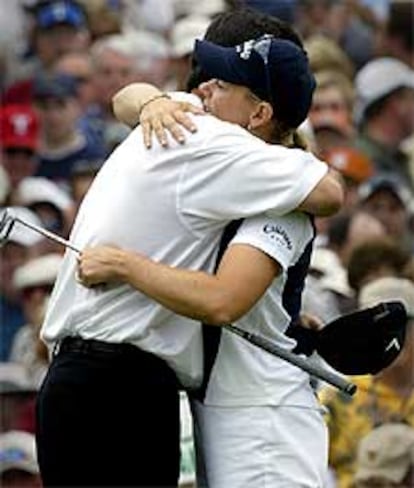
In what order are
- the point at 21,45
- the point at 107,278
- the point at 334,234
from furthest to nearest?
the point at 21,45, the point at 334,234, the point at 107,278

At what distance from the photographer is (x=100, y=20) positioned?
521 inches

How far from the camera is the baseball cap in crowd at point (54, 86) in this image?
39.4 feet

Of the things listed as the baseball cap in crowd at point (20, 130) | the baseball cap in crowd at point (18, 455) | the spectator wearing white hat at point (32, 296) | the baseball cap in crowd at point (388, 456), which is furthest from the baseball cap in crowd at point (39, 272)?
the baseball cap in crowd at point (388, 456)

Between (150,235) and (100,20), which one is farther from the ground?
(150,235)

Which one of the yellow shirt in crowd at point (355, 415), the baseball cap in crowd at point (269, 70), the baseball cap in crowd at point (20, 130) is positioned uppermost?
the baseball cap in crowd at point (269, 70)

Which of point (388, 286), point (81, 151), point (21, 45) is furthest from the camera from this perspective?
point (21, 45)

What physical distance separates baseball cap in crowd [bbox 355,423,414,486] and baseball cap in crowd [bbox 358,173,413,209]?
10.6ft

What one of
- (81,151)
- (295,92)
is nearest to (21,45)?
(81,151)

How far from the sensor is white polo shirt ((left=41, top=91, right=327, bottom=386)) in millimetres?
5445

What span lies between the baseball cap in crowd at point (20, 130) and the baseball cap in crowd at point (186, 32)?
89 centimetres

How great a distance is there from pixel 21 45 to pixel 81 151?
1.50 meters

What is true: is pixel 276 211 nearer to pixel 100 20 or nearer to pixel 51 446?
pixel 51 446

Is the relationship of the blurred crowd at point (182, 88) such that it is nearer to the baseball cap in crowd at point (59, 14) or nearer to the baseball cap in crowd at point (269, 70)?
the baseball cap in crowd at point (59, 14)

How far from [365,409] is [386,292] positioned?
626 millimetres
